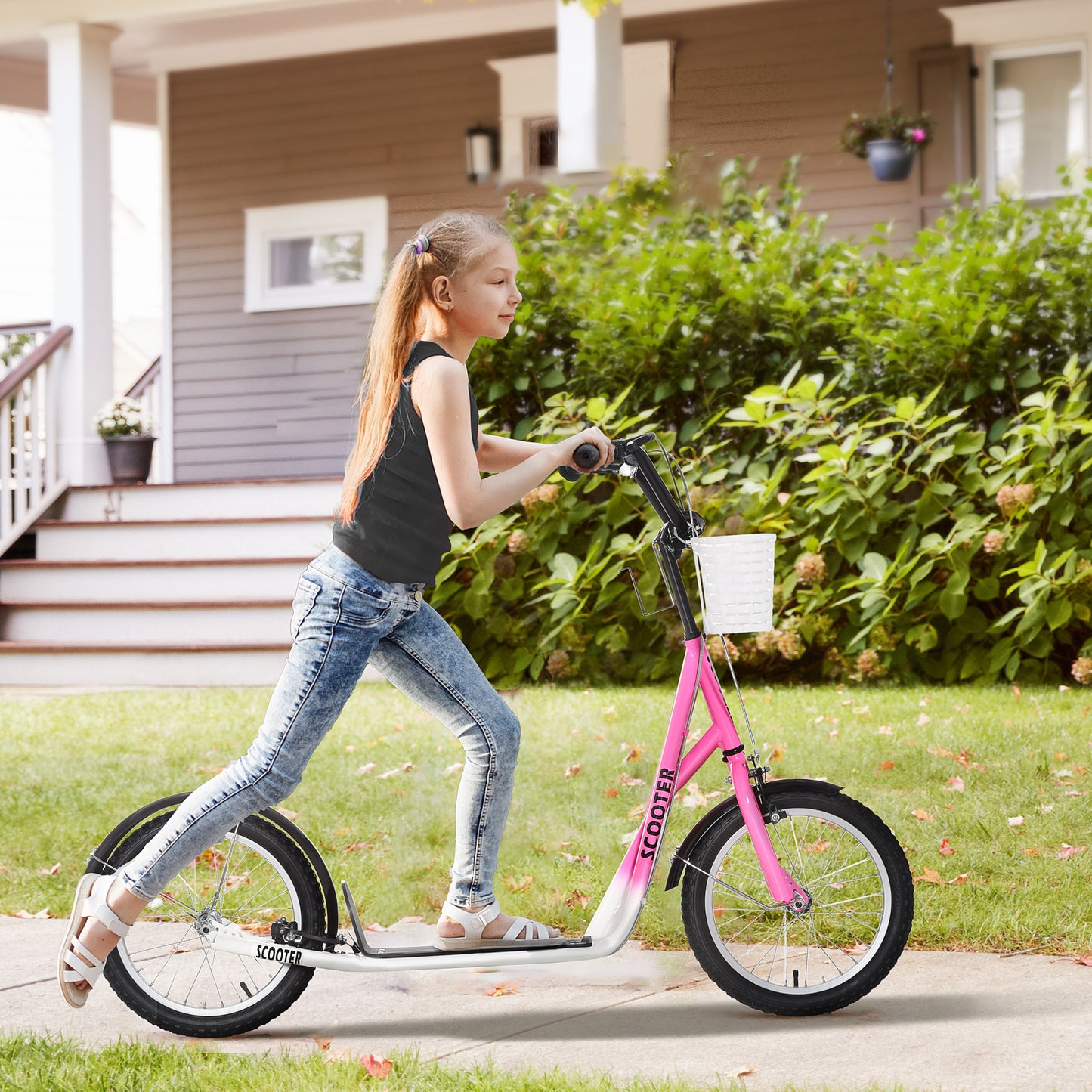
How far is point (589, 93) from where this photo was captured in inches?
341

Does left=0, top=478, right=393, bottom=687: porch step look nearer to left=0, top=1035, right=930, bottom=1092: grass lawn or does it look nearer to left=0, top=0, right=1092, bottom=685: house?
left=0, top=0, right=1092, bottom=685: house

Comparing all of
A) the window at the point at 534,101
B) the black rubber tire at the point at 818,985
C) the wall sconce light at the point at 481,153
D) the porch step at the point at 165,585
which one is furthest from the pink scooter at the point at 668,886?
the wall sconce light at the point at 481,153

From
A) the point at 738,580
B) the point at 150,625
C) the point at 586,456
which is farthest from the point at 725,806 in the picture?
the point at 150,625

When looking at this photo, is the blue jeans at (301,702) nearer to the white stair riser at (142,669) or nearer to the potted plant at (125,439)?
the white stair riser at (142,669)

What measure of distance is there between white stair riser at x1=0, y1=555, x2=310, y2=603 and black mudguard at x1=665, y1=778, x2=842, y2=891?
602cm

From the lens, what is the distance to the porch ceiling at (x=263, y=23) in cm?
→ 1052

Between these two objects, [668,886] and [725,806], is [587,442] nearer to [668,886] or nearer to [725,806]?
[725,806]

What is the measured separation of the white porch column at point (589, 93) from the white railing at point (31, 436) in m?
3.88

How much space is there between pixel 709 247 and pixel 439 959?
5380 mm

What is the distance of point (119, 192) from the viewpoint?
33688 millimetres

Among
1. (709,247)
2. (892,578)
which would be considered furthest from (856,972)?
(709,247)

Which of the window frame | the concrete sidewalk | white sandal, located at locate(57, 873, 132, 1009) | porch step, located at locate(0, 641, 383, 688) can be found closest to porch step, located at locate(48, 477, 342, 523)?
porch step, located at locate(0, 641, 383, 688)

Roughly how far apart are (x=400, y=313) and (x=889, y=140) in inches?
309

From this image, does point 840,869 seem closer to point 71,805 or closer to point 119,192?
point 71,805
